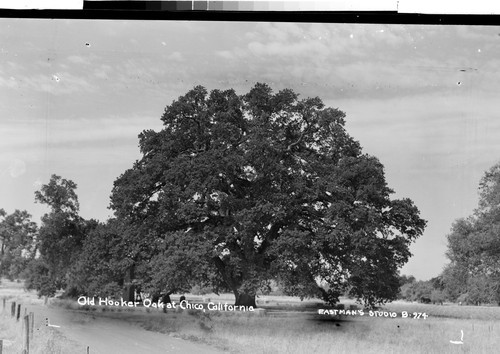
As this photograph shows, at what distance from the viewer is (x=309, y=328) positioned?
5.85m

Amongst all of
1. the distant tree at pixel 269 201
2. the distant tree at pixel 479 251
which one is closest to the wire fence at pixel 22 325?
the distant tree at pixel 269 201

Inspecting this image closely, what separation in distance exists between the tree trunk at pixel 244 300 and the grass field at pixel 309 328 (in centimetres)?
6

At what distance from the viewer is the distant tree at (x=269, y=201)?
5.80 m

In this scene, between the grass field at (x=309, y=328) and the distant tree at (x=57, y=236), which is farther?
the distant tree at (x=57, y=236)

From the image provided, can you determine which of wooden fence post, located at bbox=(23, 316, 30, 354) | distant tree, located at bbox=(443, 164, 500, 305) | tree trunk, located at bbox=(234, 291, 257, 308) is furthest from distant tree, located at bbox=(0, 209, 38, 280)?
distant tree, located at bbox=(443, 164, 500, 305)

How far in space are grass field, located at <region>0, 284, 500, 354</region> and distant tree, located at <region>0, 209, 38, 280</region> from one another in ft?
0.72

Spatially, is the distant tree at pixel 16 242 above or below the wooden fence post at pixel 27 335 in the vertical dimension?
above

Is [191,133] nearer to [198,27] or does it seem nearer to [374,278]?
[198,27]

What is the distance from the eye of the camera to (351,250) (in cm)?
580

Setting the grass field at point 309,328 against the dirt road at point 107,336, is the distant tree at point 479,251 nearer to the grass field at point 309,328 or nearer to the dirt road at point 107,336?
the grass field at point 309,328

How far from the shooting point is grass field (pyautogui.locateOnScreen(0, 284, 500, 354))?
5738mm

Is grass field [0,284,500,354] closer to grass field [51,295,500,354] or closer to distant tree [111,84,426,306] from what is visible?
grass field [51,295,500,354]

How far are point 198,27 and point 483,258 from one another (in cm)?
270

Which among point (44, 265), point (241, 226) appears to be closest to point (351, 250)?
point (241, 226)
